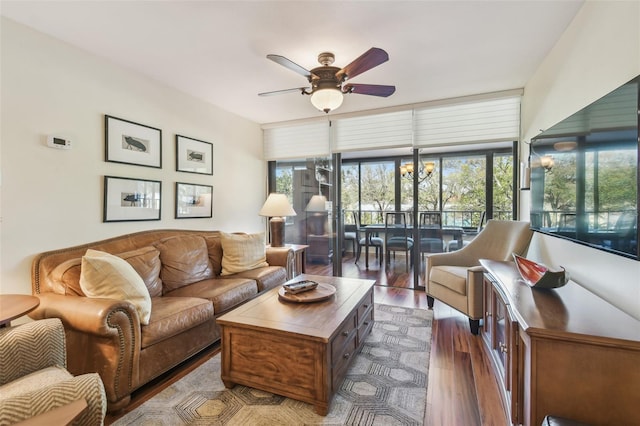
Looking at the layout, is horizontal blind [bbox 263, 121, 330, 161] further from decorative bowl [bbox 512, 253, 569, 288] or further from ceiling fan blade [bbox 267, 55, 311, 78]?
decorative bowl [bbox 512, 253, 569, 288]

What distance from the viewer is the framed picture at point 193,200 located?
3.36m

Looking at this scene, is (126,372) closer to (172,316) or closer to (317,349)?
(172,316)

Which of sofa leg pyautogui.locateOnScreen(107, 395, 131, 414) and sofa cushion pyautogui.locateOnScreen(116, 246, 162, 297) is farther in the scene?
sofa cushion pyautogui.locateOnScreen(116, 246, 162, 297)

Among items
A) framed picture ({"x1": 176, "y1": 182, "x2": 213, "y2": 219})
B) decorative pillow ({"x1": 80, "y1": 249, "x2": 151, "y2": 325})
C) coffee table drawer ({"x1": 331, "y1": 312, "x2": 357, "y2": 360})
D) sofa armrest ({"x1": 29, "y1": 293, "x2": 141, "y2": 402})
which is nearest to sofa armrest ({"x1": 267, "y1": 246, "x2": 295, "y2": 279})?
framed picture ({"x1": 176, "y1": 182, "x2": 213, "y2": 219})

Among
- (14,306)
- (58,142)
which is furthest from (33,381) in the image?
(58,142)

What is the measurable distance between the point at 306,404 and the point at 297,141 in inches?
147

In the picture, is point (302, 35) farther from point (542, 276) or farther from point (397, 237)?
point (397, 237)

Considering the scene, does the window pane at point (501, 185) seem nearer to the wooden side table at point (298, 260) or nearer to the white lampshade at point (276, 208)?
the wooden side table at point (298, 260)

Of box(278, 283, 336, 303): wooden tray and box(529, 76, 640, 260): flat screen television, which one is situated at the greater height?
box(529, 76, 640, 260): flat screen television

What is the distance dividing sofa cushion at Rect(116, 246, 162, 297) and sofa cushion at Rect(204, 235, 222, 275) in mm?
673

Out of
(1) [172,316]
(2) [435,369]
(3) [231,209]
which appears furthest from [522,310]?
(3) [231,209]

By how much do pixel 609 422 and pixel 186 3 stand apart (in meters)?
3.03

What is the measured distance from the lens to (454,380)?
1979 mm

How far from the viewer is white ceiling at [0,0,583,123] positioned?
1940mm
